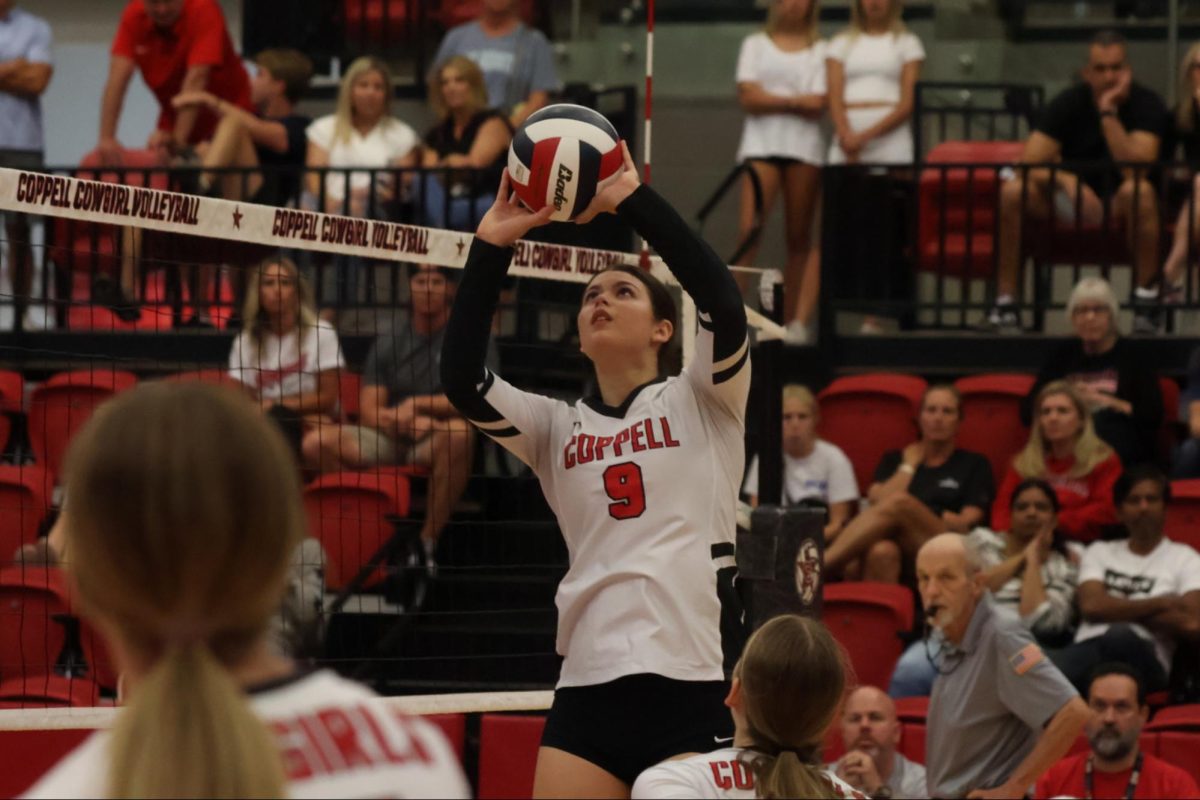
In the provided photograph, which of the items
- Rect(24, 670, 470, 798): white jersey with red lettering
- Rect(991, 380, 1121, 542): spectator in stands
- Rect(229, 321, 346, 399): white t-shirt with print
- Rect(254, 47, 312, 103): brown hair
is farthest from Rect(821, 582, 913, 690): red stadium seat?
Rect(24, 670, 470, 798): white jersey with red lettering

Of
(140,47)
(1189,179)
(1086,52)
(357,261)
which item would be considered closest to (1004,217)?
(1189,179)

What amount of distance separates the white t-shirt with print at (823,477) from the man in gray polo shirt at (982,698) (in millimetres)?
2037

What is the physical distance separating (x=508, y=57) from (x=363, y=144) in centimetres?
106

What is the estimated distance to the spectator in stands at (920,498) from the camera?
27.5 feet

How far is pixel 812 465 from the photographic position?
29.6ft

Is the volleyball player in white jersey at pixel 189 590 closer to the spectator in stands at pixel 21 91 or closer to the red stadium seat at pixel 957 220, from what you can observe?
the red stadium seat at pixel 957 220

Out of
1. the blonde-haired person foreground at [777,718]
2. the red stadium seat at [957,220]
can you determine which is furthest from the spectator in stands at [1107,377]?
the blonde-haired person foreground at [777,718]

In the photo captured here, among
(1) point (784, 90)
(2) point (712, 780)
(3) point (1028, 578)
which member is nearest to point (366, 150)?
(1) point (784, 90)

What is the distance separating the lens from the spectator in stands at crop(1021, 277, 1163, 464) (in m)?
8.95

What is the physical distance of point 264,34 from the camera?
41.9ft

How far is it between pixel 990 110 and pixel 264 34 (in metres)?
4.84

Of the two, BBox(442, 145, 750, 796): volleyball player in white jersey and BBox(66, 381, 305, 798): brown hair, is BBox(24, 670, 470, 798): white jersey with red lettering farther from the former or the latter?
BBox(442, 145, 750, 796): volleyball player in white jersey

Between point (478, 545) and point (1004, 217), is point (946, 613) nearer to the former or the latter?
point (478, 545)

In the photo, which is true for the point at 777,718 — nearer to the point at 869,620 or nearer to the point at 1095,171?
the point at 869,620
